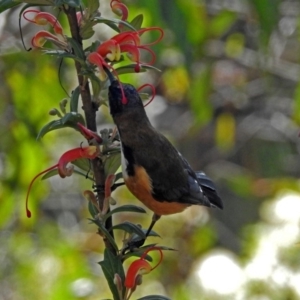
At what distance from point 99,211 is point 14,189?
1734 mm

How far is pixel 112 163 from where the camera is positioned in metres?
1.32

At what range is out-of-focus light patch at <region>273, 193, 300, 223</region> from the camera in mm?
2701

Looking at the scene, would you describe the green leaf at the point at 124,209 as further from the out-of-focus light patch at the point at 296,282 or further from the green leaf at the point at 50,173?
the out-of-focus light patch at the point at 296,282

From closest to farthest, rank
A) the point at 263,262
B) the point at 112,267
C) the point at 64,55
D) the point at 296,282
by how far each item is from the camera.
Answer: the point at 64,55 < the point at 112,267 < the point at 296,282 < the point at 263,262

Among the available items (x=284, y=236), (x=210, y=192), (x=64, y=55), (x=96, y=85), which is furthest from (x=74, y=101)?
(x=284, y=236)

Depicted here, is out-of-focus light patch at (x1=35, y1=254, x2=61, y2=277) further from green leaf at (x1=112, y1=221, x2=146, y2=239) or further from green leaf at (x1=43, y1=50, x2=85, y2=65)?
green leaf at (x1=43, y1=50, x2=85, y2=65)

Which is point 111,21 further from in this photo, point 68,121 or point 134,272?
point 134,272

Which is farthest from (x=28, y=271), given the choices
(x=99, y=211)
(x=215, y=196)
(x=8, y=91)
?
(x=99, y=211)

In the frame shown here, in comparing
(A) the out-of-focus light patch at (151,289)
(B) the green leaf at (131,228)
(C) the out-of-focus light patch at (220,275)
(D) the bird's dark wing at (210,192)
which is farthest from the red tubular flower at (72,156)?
(A) the out-of-focus light patch at (151,289)

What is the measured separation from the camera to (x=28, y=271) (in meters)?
3.83

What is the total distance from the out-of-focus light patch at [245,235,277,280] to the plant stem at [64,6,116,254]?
116 centimetres

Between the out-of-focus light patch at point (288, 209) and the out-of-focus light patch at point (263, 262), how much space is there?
0.17 m

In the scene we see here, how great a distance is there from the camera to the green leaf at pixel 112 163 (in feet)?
4.30

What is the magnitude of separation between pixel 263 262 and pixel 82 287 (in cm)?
91
